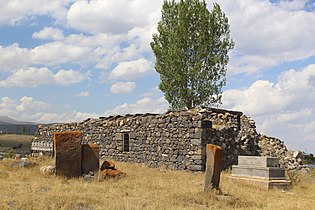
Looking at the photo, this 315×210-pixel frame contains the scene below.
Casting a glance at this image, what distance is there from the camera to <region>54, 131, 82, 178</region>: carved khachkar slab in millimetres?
12961

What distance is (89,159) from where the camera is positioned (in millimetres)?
13492

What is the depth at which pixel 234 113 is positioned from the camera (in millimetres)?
20312

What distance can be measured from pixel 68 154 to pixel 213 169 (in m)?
5.16

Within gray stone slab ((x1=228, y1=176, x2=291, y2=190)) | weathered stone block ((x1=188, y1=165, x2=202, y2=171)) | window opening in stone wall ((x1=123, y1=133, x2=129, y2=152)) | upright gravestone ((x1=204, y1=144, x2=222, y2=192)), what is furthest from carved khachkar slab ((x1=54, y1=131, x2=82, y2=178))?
window opening in stone wall ((x1=123, y1=133, x2=129, y2=152))

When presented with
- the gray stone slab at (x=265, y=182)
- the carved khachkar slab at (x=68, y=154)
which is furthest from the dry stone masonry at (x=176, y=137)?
the carved khachkar slab at (x=68, y=154)

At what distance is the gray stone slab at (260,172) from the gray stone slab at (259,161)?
0.17 meters

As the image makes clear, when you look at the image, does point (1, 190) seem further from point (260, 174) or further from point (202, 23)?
point (202, 23)

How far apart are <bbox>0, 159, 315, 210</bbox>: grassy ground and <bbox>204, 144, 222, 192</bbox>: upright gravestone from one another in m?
0.32

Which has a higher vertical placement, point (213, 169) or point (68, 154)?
point (68, 154)

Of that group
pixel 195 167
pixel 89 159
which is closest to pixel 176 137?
pixel 195 167

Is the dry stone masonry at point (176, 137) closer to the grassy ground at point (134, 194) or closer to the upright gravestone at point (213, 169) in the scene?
the grassy ground at point (134, 194)

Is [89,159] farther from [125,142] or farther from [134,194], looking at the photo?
[125,142]

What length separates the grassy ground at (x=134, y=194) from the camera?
8.83 meters

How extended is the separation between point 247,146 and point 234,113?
272 cm
